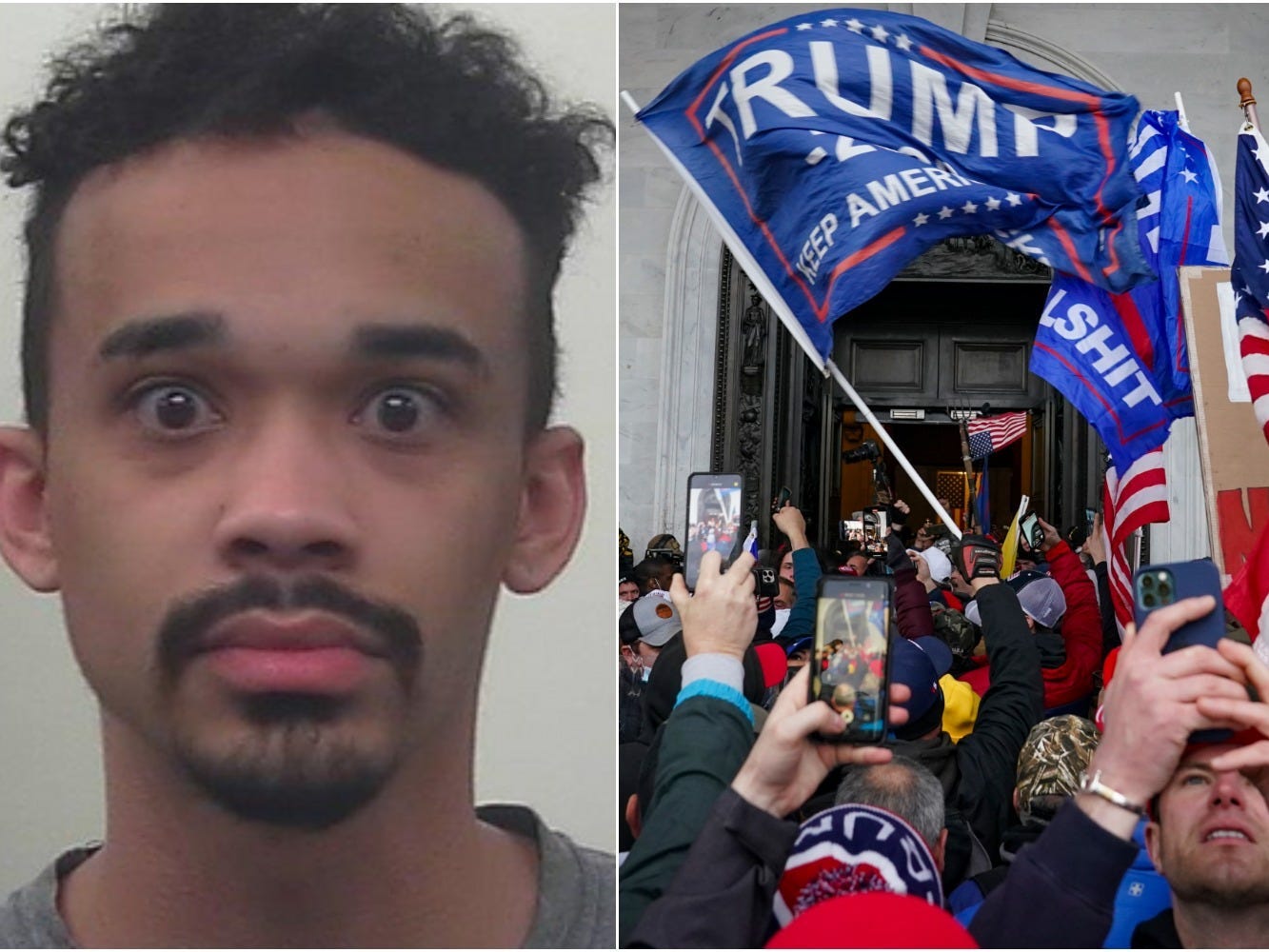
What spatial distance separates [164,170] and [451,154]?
503 mm

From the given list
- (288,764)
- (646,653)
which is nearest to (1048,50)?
(646,653)

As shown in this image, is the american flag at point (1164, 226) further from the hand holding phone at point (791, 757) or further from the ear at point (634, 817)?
the hand holding phone at point (791, 757)

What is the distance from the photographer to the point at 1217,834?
2625 millimetres

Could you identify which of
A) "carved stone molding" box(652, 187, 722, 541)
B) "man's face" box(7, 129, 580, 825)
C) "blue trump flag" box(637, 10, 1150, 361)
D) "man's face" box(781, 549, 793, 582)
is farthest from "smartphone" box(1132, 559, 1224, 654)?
"carved stone molding" box(652, 187, 722, 541)

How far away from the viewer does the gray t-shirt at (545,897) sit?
8.48ft

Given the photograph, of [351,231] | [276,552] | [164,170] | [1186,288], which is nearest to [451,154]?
[351,231]

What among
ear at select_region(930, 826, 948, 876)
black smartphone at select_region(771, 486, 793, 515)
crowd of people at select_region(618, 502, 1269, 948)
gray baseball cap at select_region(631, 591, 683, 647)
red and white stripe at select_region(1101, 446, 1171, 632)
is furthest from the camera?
black smartphone at select_region(771, 486, 793, 515)

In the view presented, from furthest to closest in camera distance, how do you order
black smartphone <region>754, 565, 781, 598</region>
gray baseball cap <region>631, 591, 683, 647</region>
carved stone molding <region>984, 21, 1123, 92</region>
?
1. carved stone molding <region>984, 21, 1123, 92</region>
2. black smartphone <region>754, 565, 781, 598</region>
3. gray baseball cap <region>631, 591, 683, 647</region>

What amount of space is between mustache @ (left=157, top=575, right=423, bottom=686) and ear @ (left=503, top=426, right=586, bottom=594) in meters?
0.24

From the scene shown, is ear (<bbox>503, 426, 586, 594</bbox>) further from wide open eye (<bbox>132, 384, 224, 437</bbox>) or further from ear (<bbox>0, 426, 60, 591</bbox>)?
ear (<bbox>0, 426, 60, 591</bbox>)

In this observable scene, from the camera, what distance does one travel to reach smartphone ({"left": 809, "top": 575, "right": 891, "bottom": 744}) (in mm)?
2641

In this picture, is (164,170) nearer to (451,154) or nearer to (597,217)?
(451,154)

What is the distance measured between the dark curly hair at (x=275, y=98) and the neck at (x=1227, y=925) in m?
1.44

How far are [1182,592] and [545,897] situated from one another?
1.17m
